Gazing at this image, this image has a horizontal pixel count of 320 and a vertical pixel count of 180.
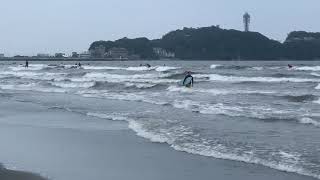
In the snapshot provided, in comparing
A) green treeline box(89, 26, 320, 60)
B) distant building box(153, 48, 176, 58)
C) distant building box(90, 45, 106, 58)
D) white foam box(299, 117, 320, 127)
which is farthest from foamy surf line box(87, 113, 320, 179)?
distant building box(90, 45, 106, 58)

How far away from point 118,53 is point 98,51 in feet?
34.0

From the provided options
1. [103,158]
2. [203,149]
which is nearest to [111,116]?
[203,149]

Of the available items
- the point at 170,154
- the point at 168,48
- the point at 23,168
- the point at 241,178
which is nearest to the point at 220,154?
the point at 170,154

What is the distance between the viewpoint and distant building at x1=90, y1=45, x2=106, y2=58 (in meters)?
169

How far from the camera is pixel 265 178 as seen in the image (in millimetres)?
9000

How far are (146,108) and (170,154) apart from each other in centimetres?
995

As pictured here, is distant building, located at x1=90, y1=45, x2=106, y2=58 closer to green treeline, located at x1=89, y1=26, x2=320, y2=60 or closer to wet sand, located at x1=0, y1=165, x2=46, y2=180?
green treeline, located at x1=89, y1=26, x2=320, y2=60

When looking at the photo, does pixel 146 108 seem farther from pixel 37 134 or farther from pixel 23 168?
pixel 23 168

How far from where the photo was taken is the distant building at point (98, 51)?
16938cm

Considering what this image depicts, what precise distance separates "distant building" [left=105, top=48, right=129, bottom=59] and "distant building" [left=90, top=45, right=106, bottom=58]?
197cm

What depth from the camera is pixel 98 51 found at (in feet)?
573

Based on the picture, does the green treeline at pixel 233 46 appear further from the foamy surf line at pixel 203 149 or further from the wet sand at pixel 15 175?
the wet sand at pixel 15 175

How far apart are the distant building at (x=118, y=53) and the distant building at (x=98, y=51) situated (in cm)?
197

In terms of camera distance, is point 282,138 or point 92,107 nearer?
point 282,138
